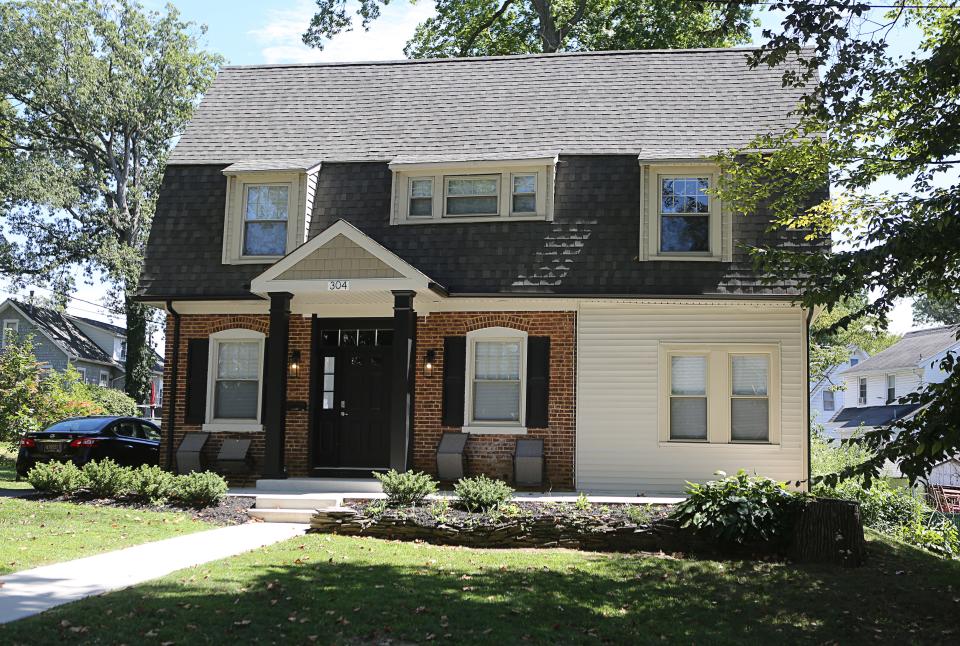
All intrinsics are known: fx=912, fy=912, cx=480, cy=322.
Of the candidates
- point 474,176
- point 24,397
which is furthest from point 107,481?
point 24,397

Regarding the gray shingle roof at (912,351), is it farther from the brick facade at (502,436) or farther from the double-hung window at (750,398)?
the brick facade at (502,436)

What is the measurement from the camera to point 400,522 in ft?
37.8

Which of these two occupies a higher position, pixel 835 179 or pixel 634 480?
pixel 835 179

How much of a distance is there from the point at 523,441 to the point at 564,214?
13.1 ft

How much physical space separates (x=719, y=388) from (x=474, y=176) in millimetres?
5602

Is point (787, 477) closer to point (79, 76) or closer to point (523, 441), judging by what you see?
point (523, 441)

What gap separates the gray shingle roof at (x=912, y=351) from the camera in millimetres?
38438

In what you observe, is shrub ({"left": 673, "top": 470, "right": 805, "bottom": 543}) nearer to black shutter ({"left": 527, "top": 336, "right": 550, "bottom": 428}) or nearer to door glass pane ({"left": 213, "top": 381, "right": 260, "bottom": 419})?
black shutter ({"left": 527, "top": 336, "right": 550, "bottom": 428})

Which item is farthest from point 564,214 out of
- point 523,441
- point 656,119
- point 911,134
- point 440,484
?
point 911,134

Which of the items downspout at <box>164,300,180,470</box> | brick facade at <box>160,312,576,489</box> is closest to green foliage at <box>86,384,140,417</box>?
downspout at <box>164,300,180,470</box>

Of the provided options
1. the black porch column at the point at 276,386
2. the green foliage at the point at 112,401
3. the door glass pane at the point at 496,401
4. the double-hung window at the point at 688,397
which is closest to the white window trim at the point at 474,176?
the black porch column at the point at 276,386

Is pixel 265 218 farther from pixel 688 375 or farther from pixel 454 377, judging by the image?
pixel 688 375

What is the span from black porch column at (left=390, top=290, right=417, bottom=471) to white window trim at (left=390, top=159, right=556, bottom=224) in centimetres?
217

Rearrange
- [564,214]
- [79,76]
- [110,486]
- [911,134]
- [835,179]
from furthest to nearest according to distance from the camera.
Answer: [79,76]
[564,214]
[110,486]
[835,179]
[911,134]
